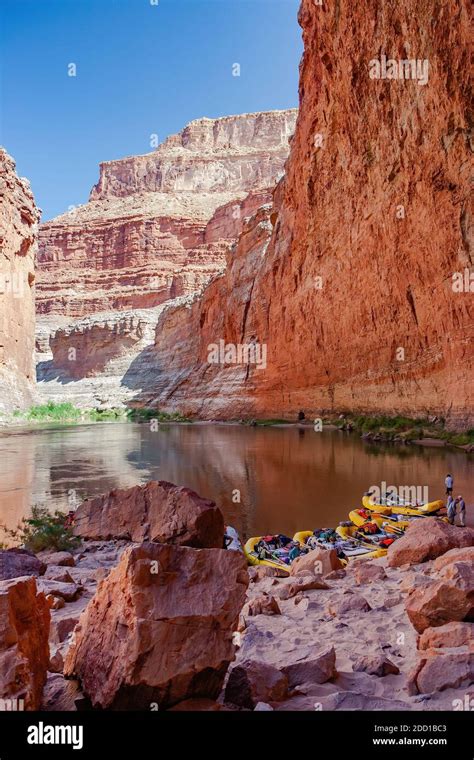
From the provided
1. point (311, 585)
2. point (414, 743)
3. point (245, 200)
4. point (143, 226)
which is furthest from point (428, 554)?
point (143, 226)

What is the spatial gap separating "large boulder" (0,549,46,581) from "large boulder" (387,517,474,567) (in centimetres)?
490

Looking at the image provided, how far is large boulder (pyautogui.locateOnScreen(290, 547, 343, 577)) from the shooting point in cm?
722

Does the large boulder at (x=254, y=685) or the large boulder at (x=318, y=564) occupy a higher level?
the large boulder at (x=254, y=685)

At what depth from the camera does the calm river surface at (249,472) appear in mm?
12820

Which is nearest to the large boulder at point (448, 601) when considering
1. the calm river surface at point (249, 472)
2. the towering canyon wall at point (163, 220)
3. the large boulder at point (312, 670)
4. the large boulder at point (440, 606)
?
the large boulder at point (440, 606)

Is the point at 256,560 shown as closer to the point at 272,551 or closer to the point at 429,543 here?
the point at 272,551

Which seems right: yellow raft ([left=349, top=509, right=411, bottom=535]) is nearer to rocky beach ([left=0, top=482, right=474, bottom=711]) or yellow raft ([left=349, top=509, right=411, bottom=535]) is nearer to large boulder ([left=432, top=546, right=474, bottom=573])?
large boulder ([left=432, top=546, right=474, bottom=573])

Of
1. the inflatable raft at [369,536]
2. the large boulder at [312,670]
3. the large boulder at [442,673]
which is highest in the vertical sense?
the large boulder at [442,673]

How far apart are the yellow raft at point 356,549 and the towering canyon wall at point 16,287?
132 ft

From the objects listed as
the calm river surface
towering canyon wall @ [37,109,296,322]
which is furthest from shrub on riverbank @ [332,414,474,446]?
towering canyon wall @ [37,109,296,322]

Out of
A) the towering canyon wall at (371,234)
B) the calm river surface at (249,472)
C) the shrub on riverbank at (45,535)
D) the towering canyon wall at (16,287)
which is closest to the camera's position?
the shrub on riverbank at (45,535)

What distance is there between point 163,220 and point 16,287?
78.8 meters

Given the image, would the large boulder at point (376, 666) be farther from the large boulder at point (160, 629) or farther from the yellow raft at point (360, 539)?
the yellow raft at point (360, 539)

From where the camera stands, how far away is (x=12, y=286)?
160 ft
